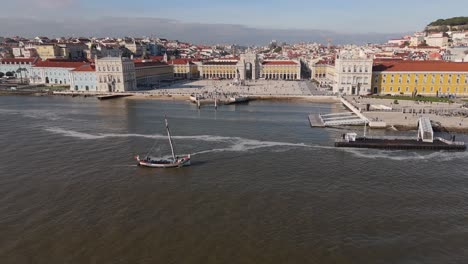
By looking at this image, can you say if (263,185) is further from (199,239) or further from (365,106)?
(365,106)

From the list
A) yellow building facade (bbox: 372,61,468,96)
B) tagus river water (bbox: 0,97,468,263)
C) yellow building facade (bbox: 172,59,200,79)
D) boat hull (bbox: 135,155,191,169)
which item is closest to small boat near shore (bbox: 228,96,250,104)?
yellow building facade (bbox: 372,61,468,96)

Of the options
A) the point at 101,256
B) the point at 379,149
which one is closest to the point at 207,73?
the point at 379,149

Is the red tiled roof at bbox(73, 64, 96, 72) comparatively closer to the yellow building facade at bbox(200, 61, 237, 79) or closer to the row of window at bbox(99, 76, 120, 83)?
the row of window at bbox(99, 76, 120, 83)

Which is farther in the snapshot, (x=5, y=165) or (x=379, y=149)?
(x=379, y=149)

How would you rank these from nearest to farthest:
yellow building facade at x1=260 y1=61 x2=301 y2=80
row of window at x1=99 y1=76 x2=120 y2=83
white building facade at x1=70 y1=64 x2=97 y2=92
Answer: row of window at x1=99 y1=76 x2=120 y2=83 → white building facade at x1=70 y1=64 x2=97 y2=92 → yellow building facade at x1=260 y1=61 x2=301 y2=80

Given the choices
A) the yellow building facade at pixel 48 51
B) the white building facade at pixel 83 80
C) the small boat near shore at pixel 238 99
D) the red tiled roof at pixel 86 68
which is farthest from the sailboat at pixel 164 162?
the yellow building facade at pixel 48 51

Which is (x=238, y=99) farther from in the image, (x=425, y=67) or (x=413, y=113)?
(x=425, y=67)

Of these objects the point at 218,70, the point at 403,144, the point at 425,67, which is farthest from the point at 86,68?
the point at 425,67
